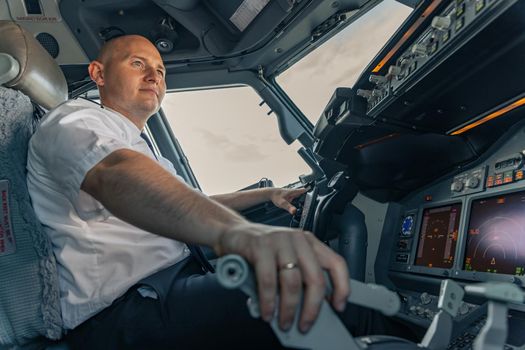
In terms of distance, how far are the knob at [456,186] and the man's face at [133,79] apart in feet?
4.32

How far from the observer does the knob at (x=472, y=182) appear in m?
1.40

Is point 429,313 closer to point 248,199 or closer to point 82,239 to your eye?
point 248,199

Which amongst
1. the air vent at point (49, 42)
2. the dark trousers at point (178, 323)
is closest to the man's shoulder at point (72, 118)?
the dark trousers at point (178, 323)

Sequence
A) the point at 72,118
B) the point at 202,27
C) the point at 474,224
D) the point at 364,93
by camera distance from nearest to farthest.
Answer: the point at 72,118 → the point at 474,224 → the point at 364,93 → the point at 202,27

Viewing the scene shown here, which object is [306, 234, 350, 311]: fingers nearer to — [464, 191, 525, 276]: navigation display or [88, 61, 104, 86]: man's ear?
[464, 191, 525, 276]: navigation display

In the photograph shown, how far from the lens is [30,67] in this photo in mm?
1464

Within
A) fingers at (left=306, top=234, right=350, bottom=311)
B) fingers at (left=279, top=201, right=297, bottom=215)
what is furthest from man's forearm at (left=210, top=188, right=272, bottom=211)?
fingers at (left=306, top=234, right=350, bottom=311)

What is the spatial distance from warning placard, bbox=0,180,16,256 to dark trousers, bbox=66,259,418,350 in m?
0.29

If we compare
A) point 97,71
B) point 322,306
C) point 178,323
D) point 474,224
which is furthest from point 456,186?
point 97,71

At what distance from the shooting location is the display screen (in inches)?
56.5

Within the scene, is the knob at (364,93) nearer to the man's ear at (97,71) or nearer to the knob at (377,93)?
the knob at (377,93)

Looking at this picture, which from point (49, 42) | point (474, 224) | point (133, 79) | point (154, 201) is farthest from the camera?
point (49, 42)

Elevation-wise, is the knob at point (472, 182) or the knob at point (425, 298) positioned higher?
the knob at point (472, 182)

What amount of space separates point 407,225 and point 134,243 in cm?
114
